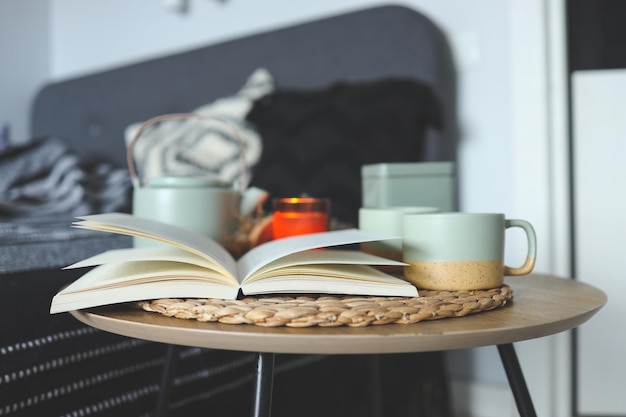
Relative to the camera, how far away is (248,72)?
5.21ft

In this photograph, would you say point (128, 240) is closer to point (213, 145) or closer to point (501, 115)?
point (213, 145)

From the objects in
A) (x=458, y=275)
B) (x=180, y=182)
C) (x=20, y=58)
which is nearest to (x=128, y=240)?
(x=180, y=182)

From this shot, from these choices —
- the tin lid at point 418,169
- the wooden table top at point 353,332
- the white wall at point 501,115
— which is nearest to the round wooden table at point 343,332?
the wooden table top at point 353,332

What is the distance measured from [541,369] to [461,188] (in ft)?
1.40

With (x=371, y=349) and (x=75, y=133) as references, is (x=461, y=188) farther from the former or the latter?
(x=75, y=133)

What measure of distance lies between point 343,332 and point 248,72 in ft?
4.19

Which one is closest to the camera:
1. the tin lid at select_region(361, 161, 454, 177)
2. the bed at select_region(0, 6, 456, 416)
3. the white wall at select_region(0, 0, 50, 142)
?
the bed at select_region(0, 6, 456, 416)

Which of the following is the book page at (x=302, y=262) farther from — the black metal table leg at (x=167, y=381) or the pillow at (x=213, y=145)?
the pillow at (x=213, y=145)

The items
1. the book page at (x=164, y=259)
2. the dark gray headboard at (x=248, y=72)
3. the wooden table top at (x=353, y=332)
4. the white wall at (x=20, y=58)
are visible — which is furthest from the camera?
the white wall at (x=20, y=58)

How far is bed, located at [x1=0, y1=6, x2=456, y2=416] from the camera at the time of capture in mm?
648

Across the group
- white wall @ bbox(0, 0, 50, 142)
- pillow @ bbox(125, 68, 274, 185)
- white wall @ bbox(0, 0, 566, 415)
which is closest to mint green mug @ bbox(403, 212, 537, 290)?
white wall @ bbox(0, 0, 566, 415)

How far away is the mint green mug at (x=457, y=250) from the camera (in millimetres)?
536

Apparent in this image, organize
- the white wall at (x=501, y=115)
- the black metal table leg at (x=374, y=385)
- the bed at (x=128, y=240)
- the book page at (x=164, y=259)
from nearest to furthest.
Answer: the book page at (x=164, y=259)
the bed at (x=128, y=240)
the black metal table leg at (x=374, y=385)
the white wall at (x=501, y=115)

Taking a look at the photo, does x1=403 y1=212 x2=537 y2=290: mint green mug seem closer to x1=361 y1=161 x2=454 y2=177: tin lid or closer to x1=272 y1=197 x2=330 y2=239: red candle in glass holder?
x1=272 y1=197 x2=330 y2=239: red candle in glass holder
